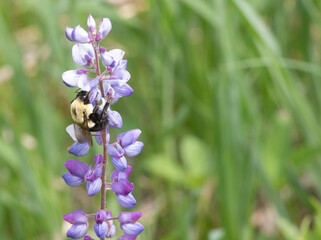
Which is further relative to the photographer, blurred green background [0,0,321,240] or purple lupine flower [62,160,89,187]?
blurred green background [0,0,321,240]

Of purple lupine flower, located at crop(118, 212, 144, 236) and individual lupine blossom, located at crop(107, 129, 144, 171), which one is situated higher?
individual lupine blossom, located at crop(107, 129, 144, 171)

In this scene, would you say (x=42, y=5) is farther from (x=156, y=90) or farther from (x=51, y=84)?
(x=51, y=84)

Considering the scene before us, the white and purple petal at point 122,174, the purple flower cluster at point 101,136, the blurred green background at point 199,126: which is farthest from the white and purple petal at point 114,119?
the blurred green background at point 199,126

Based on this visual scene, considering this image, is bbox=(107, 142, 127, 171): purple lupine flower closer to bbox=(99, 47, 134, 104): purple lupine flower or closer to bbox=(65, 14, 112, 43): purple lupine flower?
bbox=(99, 47, 134, 104): purple lupine flower

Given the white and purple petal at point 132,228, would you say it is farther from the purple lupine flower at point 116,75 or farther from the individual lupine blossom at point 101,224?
the purple lupine flower at point 116,75

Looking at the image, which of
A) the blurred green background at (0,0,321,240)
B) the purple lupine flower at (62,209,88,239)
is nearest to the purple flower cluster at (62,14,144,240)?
the purple lupine flower at (62,209,88,239)

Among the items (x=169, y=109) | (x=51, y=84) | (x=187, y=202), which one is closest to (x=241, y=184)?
(x=187, y=202)
